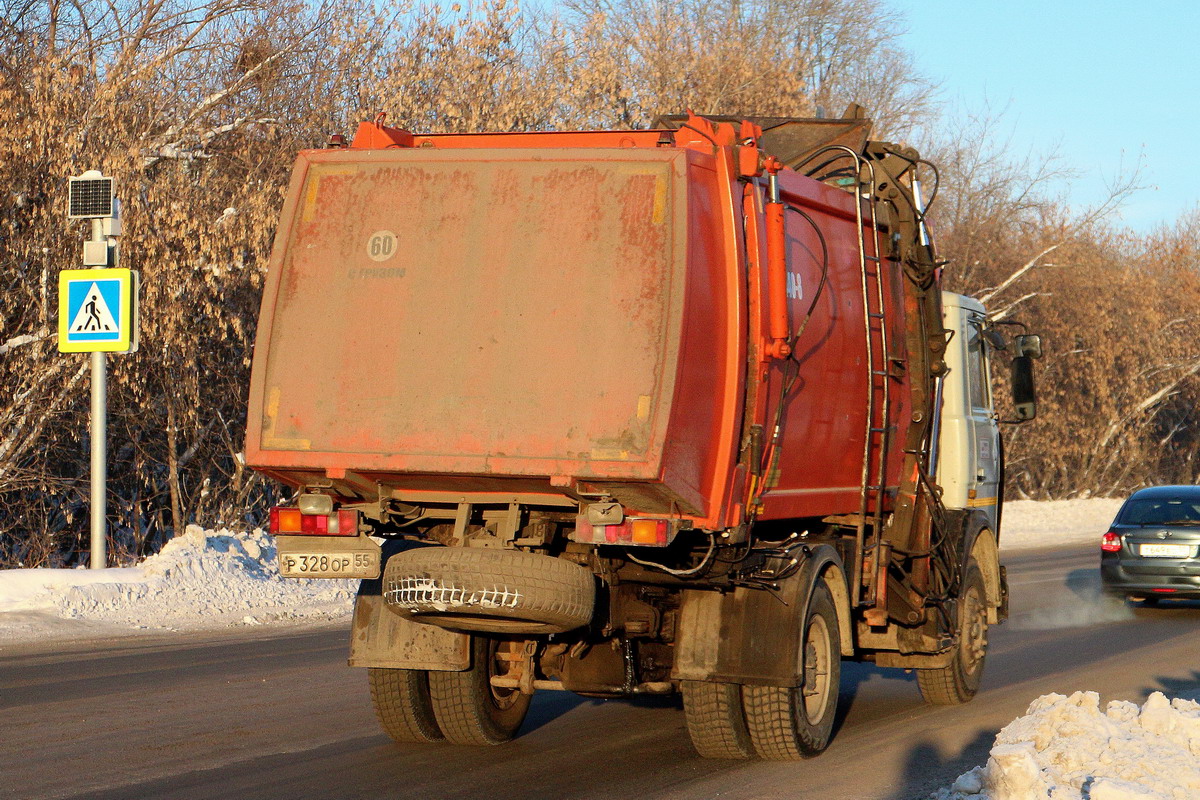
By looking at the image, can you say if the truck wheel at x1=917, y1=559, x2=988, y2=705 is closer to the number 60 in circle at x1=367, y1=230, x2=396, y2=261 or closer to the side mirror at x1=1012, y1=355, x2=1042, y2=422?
the side mirror at x1=1012, y1=355, x2=1042, y2=422

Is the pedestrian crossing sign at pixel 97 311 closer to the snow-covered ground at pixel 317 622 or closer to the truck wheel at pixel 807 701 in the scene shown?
the snow-covered ground at pixel 317 622

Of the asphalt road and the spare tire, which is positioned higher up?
the spare tire

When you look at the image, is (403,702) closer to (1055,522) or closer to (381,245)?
(381,245)

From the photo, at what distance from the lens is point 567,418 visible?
6777 millimetres

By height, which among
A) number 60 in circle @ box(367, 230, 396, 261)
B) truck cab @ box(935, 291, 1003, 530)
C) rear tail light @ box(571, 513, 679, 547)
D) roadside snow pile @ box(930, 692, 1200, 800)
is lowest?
roadside snow pile @ box(930, 692, 1200, 800)

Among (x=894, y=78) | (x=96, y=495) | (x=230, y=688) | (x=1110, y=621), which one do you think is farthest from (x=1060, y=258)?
(x=230, y=688)

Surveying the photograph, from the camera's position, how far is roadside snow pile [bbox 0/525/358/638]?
14.0 metres

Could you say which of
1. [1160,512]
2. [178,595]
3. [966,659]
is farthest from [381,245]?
[1160,512]

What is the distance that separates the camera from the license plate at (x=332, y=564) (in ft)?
23.9

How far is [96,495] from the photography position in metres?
15.6

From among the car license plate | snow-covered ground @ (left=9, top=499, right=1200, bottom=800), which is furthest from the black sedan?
snow-covered ground @ (left=9, top=499, right=1200, bottom=800)

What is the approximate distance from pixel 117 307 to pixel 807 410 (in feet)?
30.7

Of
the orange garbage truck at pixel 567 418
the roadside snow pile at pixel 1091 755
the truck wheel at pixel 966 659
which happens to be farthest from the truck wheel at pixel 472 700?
the truck wheel at pixel 966 659

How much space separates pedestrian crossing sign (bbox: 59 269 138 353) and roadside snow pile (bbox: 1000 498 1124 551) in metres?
17.8
